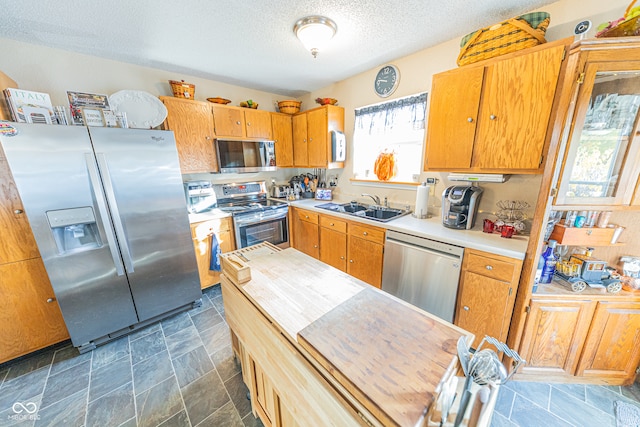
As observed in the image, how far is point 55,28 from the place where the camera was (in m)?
1.73

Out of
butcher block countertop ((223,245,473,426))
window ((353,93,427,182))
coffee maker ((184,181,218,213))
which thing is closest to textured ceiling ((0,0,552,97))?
window ((353,93,427,182))

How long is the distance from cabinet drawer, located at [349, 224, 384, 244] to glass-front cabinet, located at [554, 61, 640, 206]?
1.25 m

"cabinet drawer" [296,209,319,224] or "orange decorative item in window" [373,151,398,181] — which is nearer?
"orange decorative item in window" [373,151,398,181]

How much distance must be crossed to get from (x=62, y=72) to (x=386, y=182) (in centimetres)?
346

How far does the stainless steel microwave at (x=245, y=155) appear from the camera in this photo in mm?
2818

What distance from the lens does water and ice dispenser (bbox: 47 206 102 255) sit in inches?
65.8

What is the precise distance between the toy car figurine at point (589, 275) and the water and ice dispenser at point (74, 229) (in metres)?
3.59

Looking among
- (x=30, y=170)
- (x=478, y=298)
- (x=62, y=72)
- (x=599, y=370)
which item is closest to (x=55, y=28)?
(x=62, y=72)

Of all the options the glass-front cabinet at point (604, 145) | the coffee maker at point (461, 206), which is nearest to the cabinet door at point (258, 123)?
the coffee maker at point (461, 206)

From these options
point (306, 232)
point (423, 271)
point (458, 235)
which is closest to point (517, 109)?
point (458, 235)

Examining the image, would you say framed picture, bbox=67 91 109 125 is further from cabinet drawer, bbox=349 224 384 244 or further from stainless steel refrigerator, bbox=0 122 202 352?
cabinet drawer, bbox=349 224 384 244

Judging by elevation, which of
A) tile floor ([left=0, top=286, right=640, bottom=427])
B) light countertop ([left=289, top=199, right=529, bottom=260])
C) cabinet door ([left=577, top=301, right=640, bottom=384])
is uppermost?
light countertop ([left=289, top=199, right=529, bottom=260])

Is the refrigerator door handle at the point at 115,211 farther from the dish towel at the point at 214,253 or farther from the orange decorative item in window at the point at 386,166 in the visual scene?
the orange decorative item in window at the point at 386,166

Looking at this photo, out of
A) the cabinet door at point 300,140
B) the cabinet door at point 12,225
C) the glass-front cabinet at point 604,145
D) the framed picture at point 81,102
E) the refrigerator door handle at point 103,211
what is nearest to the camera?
the glass-front cabinet at point 604,145
